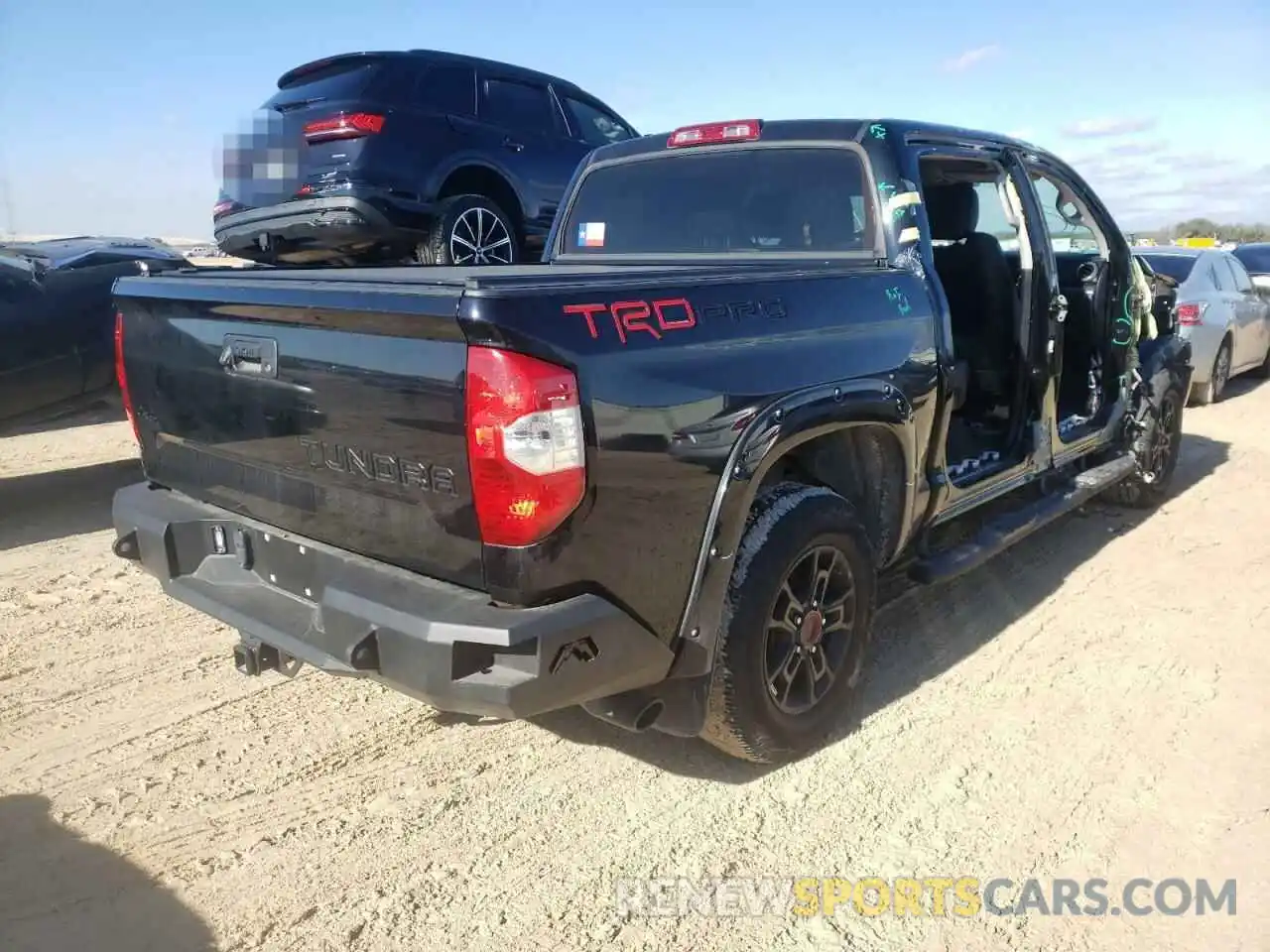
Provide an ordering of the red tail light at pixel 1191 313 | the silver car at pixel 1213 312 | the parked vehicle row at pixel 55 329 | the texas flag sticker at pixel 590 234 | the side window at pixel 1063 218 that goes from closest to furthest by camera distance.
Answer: the texas flag sticker at pixel 590 234 < the side window at pixel 1063 218 < the parked vehicle row at pixel 55 329 < the red tail light at pixel 1191 313 < the silver car at pixel 1213 312

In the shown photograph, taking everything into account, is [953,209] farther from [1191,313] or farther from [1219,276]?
[1219,276]

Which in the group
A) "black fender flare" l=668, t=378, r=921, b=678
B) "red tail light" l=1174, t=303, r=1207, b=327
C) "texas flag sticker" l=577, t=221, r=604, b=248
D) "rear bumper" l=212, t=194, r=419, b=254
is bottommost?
"black fender flare" l=668, t=378, r=921, b=678

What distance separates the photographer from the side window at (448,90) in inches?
277

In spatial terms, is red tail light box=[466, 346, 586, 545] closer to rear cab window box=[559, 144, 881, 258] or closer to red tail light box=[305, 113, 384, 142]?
rear cab window box=[559, 144, 881, 258]

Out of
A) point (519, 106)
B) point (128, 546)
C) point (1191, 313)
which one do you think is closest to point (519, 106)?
point (519, 106)

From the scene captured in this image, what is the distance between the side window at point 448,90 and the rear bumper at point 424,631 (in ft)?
16.0

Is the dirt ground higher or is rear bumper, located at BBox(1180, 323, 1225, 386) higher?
rear bumper, located at BBox(1180, 323, 1225, 386)

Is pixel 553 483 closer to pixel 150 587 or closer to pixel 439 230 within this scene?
pixel 150 587

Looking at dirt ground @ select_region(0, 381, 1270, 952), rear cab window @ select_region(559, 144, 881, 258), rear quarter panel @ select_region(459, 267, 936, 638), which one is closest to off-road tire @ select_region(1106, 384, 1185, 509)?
dirt ground @ select_region(0, 381, 1270, 952)

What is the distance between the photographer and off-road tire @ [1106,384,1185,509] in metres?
5.91

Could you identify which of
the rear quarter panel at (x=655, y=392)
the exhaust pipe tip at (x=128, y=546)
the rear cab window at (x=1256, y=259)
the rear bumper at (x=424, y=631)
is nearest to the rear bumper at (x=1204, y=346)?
the rear cab window at (x=1256, y=259)

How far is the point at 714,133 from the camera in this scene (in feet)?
13.9

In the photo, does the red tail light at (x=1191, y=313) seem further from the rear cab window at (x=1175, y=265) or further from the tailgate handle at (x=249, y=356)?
the tailgate handle at (x=249, y=356)

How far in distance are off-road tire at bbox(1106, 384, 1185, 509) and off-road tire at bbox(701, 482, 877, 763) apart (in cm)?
341
